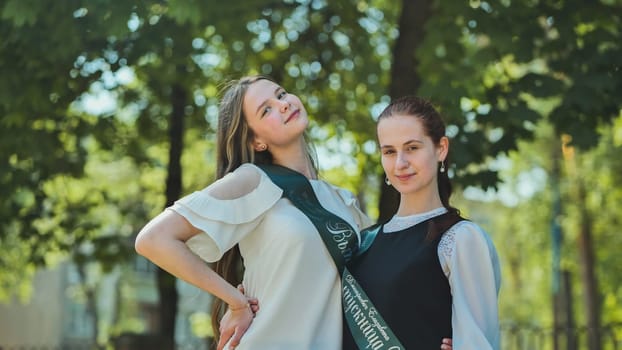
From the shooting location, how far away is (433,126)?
3.48m

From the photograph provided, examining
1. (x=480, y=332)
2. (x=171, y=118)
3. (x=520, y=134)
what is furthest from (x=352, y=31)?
(x=480, y=332)

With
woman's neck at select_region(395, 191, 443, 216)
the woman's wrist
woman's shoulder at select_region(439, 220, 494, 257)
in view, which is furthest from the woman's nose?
woman's shoulder at select_region(439, 220, 494, 257)

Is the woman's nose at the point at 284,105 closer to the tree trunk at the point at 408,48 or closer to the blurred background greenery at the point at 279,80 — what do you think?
the blurred background greenery at the point at 279,80

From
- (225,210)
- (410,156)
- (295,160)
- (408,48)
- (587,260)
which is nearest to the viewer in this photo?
(410,156)

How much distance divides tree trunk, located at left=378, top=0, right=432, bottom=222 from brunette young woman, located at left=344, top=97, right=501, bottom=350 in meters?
4.25

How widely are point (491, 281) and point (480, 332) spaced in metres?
0.18

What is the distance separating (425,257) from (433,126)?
1.61 ft

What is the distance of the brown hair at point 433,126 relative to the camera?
11.1ft

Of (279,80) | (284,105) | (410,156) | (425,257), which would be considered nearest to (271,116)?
(284,105)

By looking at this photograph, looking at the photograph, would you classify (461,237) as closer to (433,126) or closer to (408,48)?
(433,126)

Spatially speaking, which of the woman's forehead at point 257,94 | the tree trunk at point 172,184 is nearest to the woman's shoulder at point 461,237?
the woman's forehead at point 257,94

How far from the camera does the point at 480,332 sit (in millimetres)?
3105

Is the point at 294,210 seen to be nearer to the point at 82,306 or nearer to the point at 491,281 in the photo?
the point at 491,281

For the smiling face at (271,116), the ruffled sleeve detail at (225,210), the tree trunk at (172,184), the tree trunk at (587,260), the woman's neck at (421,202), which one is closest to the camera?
the woman's neck at (421,202)
